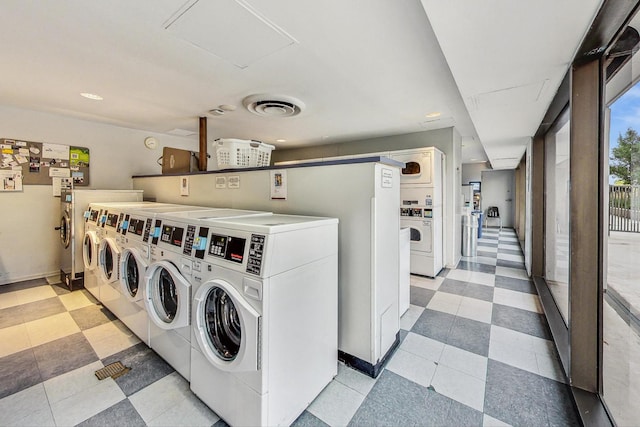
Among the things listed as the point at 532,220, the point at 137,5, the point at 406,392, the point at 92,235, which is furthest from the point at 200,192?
the point at 532,220

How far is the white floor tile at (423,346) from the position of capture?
2020 millimetres

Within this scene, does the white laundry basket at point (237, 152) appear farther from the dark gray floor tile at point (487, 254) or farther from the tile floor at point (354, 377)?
the dark gray floor tile at point (487, 254)

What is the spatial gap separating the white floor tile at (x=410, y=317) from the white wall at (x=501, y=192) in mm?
8715

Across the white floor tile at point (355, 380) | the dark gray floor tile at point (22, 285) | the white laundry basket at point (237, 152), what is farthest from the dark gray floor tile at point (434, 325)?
the dark gray floor tile at point (22, 285)

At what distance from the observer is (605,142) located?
5.05 feet

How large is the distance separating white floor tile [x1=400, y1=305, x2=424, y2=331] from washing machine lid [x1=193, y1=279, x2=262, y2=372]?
1638mm

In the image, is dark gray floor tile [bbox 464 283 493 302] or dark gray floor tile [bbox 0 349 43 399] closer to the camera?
dark gray floor tile [bbox 0 349 43 399]

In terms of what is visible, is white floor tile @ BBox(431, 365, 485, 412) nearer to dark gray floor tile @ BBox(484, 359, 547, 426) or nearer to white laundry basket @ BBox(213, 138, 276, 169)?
dark gray floor tile @ BBox(484, 359, 547, 426)

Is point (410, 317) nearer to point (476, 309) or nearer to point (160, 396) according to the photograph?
point (476, 309)

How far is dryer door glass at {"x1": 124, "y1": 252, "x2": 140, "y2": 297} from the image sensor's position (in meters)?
2.18

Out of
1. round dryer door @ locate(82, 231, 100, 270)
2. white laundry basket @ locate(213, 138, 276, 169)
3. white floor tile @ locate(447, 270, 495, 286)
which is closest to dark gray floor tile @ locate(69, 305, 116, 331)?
round dryer door @ locate(82, 231, 100, 270)

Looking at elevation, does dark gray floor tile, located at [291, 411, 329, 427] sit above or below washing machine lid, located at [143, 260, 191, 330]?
below

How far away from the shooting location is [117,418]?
57.1 inches

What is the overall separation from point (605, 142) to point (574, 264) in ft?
2.45
